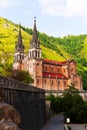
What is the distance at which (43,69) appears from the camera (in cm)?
13688

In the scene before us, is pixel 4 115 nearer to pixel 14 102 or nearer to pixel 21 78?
pixel 14 102

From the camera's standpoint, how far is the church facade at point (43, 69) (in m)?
129

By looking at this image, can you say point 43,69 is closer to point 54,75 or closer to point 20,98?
point 54,75

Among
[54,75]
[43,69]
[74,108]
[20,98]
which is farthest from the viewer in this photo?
[54,75]

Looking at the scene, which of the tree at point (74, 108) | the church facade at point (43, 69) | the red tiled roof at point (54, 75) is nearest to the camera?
the tree at point (74, 108)

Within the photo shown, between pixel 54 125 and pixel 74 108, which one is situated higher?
pixel 74 108

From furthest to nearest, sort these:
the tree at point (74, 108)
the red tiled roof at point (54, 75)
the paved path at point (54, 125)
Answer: the red tiled roof at point (54, 75) < the tree at point (74, 108) < the paved path at point (54, 125)

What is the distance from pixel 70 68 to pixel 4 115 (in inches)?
5389

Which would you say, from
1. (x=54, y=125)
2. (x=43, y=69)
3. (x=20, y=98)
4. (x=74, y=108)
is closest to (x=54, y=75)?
(x=43, y=69)

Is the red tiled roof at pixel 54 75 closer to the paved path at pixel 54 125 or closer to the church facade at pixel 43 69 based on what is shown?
the church facade at pixel 43 69

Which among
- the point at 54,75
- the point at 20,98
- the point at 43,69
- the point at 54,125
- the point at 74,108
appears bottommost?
the point at 54,125

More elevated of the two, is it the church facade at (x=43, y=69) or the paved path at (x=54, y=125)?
the church facade at (x=43, y=69)

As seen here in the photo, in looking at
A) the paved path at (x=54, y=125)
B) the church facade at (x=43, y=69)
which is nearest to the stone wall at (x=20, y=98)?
the paved path at (x=54, y=125)

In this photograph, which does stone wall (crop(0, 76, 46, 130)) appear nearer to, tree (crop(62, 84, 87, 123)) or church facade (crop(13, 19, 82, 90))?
tree (crop(62, 84, 87, 123))
